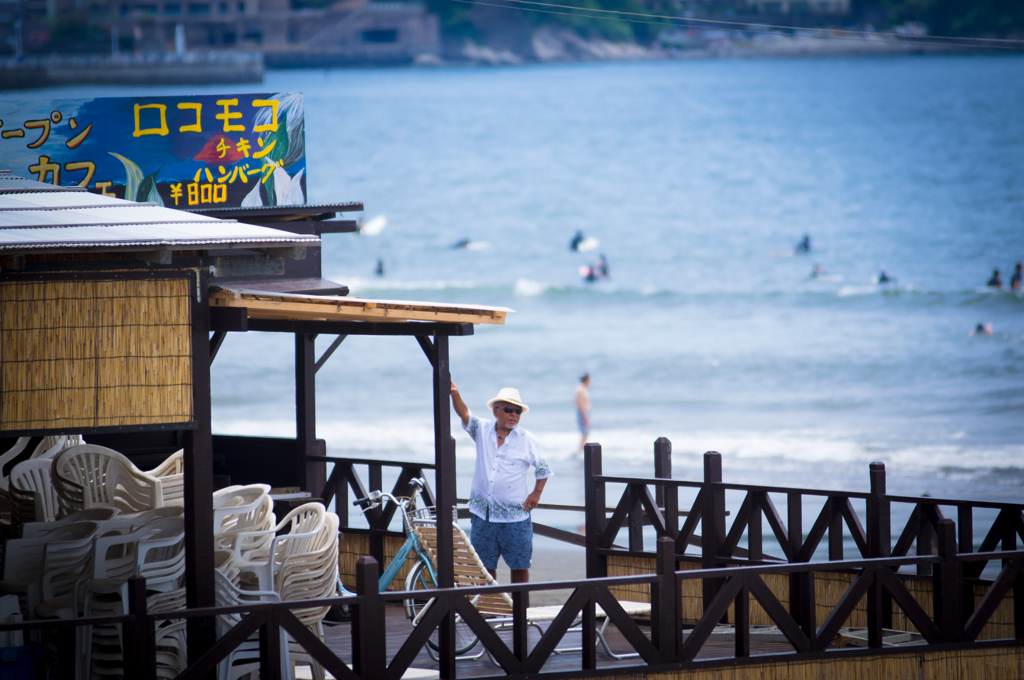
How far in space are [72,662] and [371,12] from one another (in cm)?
7987

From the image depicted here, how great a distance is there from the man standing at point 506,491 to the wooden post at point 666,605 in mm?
1614

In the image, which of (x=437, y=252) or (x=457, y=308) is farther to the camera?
(x=437, y=252)

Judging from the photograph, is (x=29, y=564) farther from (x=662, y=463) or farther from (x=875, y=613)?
(x=875, y=613)

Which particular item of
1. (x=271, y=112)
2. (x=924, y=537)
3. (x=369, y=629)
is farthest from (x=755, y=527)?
(x=271, y=112)

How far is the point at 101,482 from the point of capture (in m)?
7.17

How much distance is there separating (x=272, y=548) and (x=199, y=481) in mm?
788

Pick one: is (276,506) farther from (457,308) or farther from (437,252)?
(437,252)

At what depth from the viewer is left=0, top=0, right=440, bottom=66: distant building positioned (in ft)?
244

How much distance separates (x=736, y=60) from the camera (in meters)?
90.1

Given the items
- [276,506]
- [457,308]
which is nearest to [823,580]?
[457,308]

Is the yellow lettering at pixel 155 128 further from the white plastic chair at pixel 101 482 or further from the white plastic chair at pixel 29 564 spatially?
the white plastic chair at pixel 29 564

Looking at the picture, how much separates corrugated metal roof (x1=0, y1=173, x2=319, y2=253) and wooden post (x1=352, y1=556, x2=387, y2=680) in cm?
159

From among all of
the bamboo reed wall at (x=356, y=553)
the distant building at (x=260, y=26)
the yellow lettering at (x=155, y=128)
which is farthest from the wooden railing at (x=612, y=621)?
the distant building at (x=260, y=26)

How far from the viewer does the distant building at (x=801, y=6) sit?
241 ft
